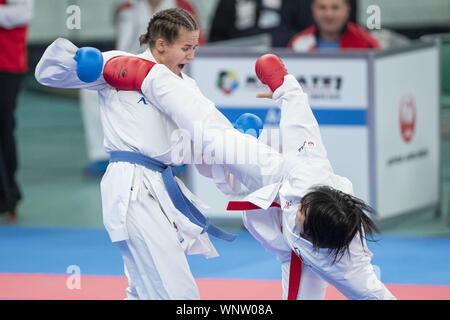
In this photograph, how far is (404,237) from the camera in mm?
5898

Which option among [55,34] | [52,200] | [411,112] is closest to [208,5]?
[55,34]

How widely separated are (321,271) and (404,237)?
2.73 m

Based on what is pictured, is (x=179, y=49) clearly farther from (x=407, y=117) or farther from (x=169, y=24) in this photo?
(x=407, y=117)

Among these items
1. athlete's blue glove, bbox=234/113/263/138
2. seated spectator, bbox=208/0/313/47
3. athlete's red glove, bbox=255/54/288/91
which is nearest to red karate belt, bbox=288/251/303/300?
athlete's blue glove, bbox=234/113/263/138

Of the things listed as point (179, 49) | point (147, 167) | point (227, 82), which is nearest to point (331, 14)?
point (227, 82)

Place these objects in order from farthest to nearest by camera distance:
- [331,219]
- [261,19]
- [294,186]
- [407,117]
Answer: [261,19] → [407,117] → [294,186] → [331,219]

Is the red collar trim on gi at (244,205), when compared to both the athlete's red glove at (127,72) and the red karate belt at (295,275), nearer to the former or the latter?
the red karate belt at (295,275)

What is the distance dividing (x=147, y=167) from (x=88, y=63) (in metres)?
0.48

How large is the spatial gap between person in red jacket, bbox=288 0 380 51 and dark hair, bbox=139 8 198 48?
8.56ft

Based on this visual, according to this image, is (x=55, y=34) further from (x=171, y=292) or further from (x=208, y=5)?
(x=171, y=292)

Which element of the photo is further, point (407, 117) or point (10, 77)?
point (10, 77)

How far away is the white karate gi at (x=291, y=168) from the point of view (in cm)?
329

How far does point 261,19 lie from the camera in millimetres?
7285

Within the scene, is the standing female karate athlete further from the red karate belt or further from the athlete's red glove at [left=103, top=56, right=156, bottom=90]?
the red karate belt
